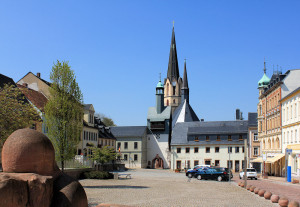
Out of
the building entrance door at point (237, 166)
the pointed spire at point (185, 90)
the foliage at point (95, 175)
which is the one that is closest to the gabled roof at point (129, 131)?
the pointed spire at point (185, 90)

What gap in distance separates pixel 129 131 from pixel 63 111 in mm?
55683

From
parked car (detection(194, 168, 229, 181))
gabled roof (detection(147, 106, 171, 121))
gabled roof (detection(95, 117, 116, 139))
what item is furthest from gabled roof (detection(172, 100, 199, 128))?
parked car (detection(194, 168, 229, 181))

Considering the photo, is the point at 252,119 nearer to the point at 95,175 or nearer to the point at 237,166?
the point at 237,166

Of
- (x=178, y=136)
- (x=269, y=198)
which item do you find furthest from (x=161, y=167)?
(x=269, y=198)

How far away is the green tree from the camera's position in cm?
2912

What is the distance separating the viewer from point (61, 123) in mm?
29312

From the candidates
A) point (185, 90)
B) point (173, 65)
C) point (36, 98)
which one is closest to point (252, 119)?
point (185, 90)

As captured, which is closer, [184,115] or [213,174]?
[213,174]

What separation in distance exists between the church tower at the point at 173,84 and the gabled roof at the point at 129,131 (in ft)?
82.6

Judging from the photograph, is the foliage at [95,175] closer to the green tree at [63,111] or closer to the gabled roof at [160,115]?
the green tree at [63,111]

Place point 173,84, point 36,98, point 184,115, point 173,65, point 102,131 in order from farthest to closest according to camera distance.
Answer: point 173,65 → point 173,84 → point 184,115 → point 102,131 → point 36,98

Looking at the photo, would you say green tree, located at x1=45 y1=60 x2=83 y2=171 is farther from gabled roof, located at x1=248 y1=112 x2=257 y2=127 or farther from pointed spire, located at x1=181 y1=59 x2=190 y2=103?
pointed spire, located at x1=181 y1=59 x2=190 y2=103

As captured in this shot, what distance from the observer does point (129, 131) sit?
84.5 meters

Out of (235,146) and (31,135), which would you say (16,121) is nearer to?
(31,135)
